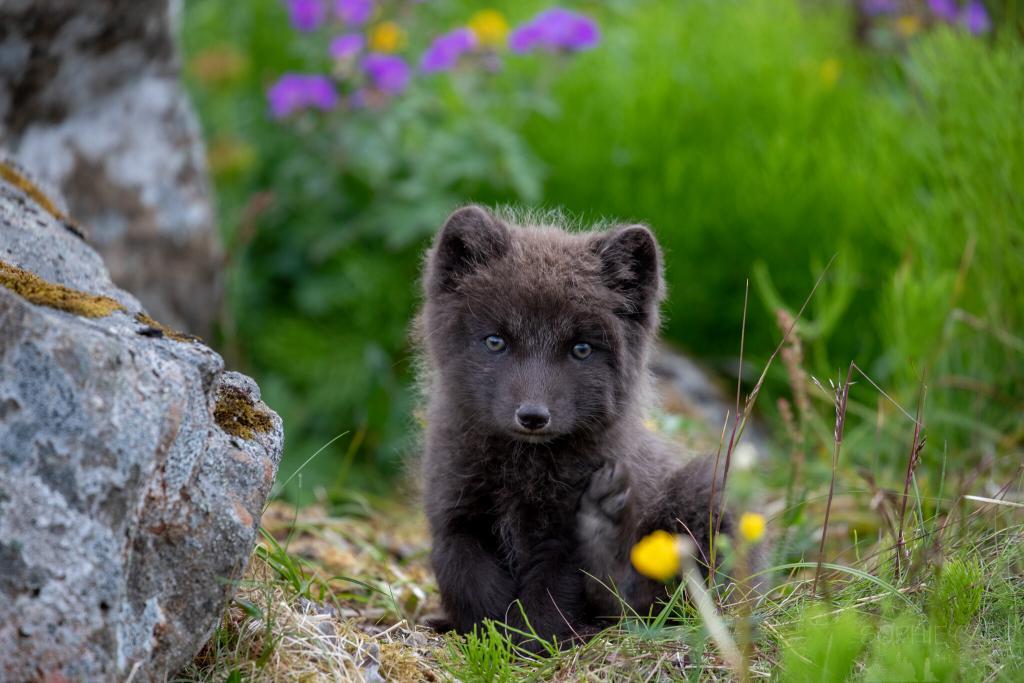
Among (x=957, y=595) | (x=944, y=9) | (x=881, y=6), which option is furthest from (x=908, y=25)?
(x=957, y=595)

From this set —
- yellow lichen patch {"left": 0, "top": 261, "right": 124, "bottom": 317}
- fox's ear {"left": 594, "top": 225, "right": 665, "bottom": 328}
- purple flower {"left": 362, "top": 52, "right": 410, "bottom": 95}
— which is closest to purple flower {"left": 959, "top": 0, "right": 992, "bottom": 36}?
purple flower {"left": 362, "top": 52, "right": 410, "bottom": 95}

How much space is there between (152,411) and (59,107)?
13.2ft

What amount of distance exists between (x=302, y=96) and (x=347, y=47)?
18.6 inches

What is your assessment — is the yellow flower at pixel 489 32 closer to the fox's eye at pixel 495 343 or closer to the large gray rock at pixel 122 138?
the large gray rock at pixel 122 138

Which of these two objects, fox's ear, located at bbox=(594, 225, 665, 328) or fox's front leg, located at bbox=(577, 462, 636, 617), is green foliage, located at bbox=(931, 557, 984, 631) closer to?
fox's front leg, located at bbox=(577, 462, 636, 617)

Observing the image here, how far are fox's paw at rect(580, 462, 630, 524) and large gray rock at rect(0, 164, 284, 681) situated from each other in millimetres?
1204

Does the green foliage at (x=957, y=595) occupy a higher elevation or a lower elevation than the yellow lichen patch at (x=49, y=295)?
lower

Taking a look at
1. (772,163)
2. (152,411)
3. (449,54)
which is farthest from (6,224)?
(772,163)

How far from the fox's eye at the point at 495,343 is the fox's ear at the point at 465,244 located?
11.8 inches

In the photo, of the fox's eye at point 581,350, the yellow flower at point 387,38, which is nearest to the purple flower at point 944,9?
the yellow flower at point 387,38

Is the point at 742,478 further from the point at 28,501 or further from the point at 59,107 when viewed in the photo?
the point at 59,107

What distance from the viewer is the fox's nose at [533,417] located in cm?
372

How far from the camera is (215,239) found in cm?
696

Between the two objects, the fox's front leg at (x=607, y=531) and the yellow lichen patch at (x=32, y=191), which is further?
the yellow lichen patch at (x=32, y=191)
